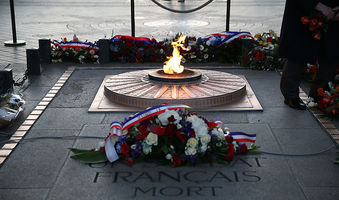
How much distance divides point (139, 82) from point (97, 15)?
8.27 meters

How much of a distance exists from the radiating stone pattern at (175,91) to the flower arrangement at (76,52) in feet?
5.20

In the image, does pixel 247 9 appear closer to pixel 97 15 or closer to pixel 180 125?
pixel 97 15

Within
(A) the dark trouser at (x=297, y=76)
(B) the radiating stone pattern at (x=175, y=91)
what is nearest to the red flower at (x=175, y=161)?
(B) the radiating stone pattern at (x=175, y=91)

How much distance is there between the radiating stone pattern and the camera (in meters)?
5.20

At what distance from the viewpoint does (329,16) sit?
469 centimetres

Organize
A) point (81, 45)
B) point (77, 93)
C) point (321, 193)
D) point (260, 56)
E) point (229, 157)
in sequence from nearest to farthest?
point (321, 193) < point (229, 157) < point (77, 93) < point (260, 56) < point (81, 45)

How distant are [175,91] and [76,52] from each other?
8.99 feet

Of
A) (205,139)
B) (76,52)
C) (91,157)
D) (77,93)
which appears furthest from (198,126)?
(76,52)

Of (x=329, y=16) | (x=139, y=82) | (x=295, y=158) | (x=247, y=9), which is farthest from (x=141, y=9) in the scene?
(x=295, y=158)

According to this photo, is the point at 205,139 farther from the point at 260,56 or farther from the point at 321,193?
the point at 260,56

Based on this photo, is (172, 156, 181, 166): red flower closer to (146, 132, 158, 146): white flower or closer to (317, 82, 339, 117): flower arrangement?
(146, 132, 158, 146): white flower

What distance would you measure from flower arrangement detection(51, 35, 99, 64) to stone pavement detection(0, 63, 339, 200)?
2.66 meters

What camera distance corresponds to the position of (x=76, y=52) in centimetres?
759

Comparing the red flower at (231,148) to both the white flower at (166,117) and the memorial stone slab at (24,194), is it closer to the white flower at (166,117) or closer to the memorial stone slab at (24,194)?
the white flower at (166,117)
